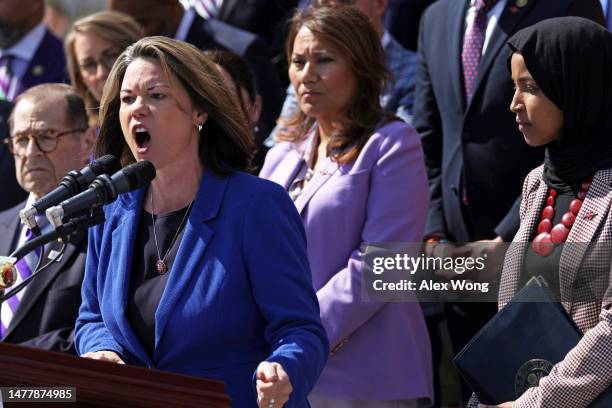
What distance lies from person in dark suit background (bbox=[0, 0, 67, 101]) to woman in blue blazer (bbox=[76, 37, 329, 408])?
12.7ft

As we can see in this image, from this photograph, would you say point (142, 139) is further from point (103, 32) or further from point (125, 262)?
point (103, 32)

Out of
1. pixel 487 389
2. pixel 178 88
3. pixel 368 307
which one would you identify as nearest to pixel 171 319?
pixel 178 88

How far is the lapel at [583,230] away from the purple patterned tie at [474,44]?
1.82 metres

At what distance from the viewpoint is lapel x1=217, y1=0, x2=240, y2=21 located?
823 cm

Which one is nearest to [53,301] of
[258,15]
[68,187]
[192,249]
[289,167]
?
[289,167]

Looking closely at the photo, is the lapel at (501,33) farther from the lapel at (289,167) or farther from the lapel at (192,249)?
the lapel at (192,249)

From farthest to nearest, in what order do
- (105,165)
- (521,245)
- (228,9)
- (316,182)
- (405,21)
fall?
(228,9), (405,21), (316,182), (521,245), (105,165)

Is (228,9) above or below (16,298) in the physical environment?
above

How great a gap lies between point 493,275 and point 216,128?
156 cm

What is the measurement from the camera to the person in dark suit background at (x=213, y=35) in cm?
756

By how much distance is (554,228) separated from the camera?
4.45 meters

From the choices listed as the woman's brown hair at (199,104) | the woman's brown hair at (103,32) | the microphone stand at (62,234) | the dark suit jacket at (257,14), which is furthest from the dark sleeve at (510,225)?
the dark suit jacket at (257,14)

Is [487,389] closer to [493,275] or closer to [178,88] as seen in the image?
[493,275]

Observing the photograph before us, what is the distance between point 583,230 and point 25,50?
4945mm
